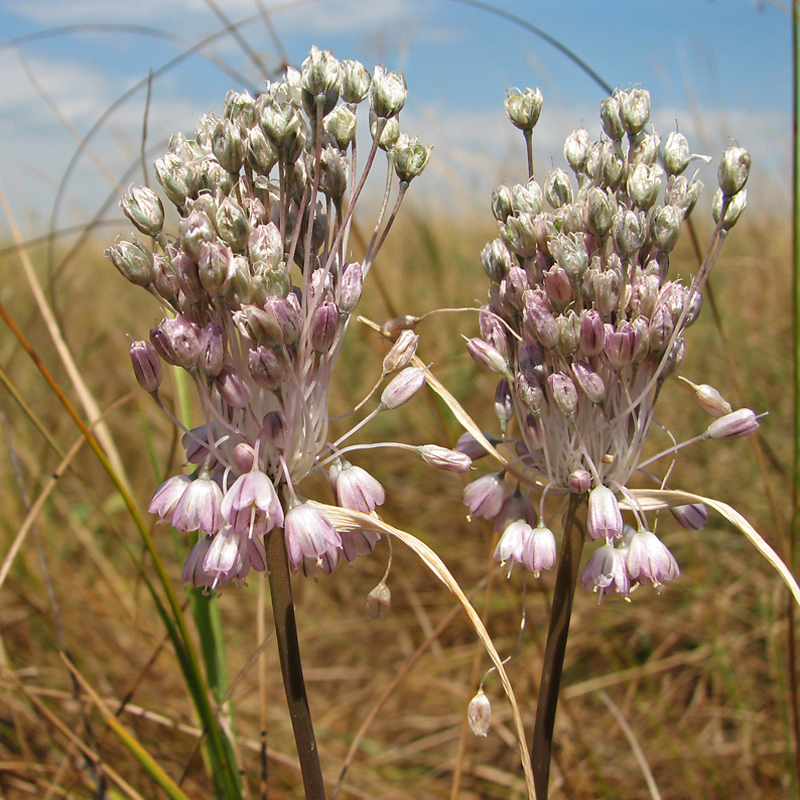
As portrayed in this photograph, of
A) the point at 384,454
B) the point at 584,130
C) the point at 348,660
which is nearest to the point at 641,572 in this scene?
the point at 584,130

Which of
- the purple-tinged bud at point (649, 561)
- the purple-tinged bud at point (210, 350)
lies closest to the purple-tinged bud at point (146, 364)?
the purple-tinged bud at point (210, 350)

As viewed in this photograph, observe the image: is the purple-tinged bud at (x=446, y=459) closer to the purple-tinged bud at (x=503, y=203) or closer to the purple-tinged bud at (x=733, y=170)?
the purple-tinged bud at (x=503, y=203)

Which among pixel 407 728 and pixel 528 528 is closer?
pixel 528 528

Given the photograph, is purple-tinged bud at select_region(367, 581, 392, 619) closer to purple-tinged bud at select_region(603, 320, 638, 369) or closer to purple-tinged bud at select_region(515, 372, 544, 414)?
purple-tinged bud at select_region(515, 372, 544, 414)

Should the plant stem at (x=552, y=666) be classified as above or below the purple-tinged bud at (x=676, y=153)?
below

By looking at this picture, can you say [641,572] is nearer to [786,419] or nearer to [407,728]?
[407,728]
